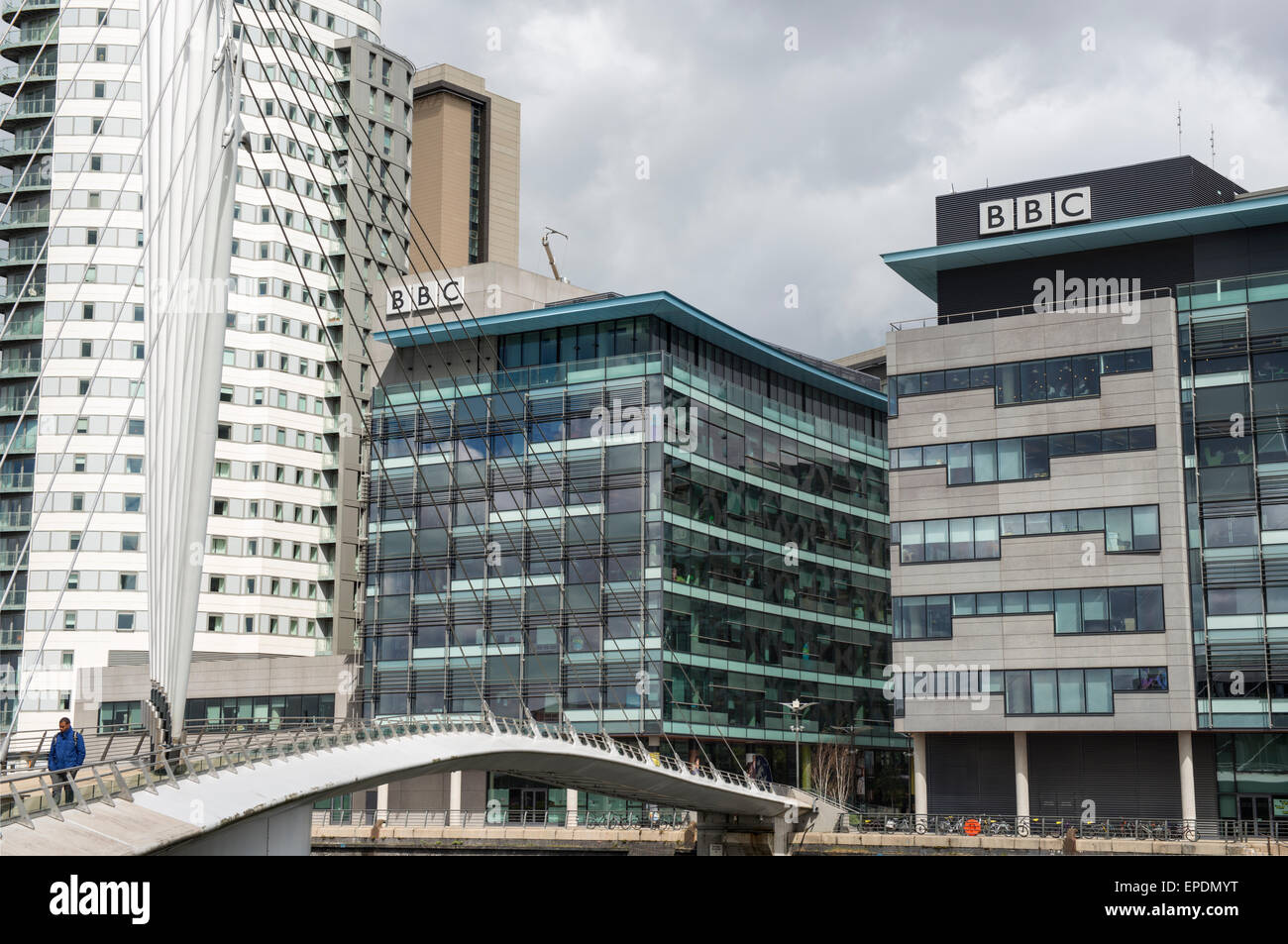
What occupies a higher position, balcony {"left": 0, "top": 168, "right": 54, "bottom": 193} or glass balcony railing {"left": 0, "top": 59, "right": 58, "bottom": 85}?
glass balcony railing {"left": 0, "top": 59, "right": 58, "bottom": 85}

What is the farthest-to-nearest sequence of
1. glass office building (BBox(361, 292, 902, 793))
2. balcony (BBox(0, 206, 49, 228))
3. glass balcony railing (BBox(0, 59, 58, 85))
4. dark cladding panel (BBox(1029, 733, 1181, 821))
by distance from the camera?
glass balcony railing (BBox(0, 59, 58, 85)) → balcony (BBox(0, 206, 49, 228)) → glass office building (BBox(361, 292, 902, 793)) → dark cladding panel (BBox(1029, 733, 1181, 821))

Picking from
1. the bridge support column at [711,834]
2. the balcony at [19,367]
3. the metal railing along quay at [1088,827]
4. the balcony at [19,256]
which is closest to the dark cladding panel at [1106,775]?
the metal railing along quay at [1088,827]

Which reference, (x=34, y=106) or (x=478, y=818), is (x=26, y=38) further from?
(x=478, y=818)

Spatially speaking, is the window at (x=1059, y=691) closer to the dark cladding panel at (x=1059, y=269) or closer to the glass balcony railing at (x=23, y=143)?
the dark cladding panel at (x=1059, y=269)

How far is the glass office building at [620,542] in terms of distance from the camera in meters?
83.4

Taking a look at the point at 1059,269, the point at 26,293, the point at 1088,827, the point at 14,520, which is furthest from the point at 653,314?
the point at 26,293

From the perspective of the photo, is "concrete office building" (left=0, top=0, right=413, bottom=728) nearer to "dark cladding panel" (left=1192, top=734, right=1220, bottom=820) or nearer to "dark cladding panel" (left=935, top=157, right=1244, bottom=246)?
"dark cladding panel" (left=935, top=157, right=1244, bottom=246)

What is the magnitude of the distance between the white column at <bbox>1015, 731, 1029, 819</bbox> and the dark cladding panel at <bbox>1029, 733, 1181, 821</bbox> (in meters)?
0.39

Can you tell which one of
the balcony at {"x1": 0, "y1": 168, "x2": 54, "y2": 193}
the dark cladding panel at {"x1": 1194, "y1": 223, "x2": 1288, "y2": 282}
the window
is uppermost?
the balcony at {"x1": 0, "y1": 168, "x2": 54, "y2": 193}

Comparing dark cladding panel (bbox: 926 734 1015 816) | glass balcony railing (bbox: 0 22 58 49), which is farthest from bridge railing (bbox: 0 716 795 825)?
glass balcony railing (bbox: 0 22 58 49)

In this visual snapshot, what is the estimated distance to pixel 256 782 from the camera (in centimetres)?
3341

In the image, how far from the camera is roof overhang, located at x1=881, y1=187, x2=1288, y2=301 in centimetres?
7344

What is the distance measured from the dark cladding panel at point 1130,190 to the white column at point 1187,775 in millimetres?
24492
